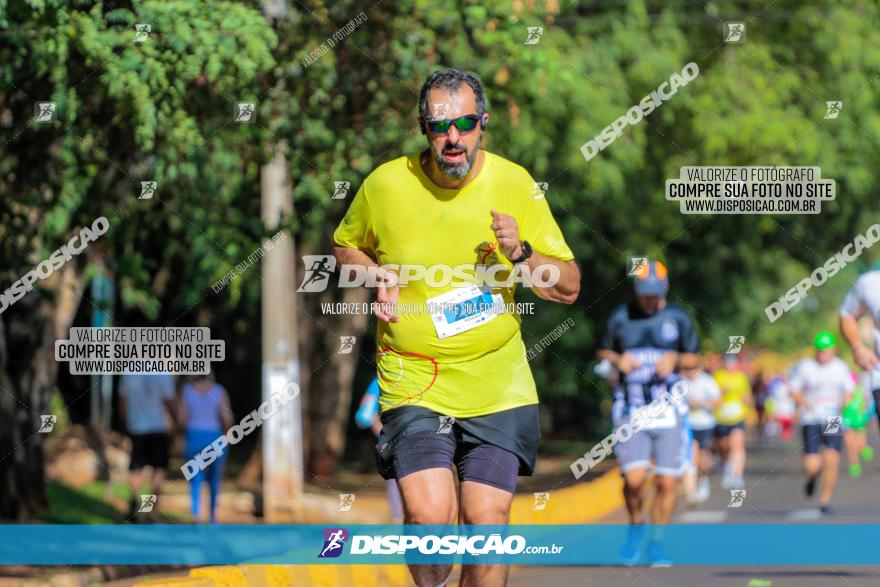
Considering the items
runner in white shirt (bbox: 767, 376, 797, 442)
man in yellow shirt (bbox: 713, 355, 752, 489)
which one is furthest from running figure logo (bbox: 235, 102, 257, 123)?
runner in white shirt (bbox: 767, 376, 797, 442)

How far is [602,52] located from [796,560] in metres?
10.2

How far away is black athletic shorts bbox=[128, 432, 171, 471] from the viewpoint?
13.7 metres

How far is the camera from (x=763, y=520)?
1411 centimetres

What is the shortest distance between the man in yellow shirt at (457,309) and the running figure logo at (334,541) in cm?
183

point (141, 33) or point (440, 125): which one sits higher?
point (141, 33)

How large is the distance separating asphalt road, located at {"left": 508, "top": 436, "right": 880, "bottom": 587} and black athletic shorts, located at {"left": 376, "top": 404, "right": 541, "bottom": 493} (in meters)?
3.81

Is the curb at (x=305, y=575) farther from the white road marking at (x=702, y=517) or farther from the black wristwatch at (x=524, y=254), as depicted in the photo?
the black wristwatch at (x=524, y=254)

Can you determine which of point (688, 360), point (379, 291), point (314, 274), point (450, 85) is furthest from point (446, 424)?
point (314, 274)

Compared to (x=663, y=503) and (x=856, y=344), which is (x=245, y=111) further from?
(x=856, y=344)

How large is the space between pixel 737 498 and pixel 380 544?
1048cm

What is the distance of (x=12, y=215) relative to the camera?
424 inches

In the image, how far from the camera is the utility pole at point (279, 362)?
15.8m

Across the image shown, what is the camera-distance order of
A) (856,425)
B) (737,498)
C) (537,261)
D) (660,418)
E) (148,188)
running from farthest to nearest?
1. (856,425)
2. (737,498)
3. (148,188)
4. (660,418)
5. (537,261)

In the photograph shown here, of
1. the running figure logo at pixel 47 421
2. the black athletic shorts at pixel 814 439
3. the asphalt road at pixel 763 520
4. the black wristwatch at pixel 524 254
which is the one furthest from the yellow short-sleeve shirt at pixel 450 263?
the black athletic shorts at pixel 814 439
